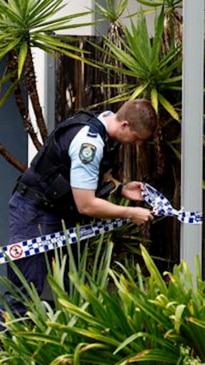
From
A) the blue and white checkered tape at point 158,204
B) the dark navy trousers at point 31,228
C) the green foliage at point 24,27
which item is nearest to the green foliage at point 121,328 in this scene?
the blue and white checkered tape at point 158,204

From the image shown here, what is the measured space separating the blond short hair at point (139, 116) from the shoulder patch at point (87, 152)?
0.89 ft

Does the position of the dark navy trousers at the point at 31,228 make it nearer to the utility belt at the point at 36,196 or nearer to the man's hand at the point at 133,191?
the utility belt at the point at 36,196

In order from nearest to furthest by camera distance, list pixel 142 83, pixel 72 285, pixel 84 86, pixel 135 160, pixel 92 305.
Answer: pixel 92 305 → pixel 72 285 → pixel 142 83 → pixel 135 160 → pixel 84 86

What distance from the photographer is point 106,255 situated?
448 cm

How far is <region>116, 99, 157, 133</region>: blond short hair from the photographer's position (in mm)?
5340

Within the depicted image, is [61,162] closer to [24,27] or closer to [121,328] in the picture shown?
[24,27]

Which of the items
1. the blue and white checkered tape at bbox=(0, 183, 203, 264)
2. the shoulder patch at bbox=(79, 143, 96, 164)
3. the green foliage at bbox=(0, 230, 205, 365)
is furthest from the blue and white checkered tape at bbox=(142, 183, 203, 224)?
the green foliage at bbox=(0, 230, 205, 365)

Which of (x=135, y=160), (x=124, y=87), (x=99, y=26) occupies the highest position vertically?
(x=99, y=26)

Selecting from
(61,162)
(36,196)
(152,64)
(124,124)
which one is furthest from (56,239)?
(152,64)

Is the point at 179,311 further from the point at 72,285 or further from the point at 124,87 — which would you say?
the point at 124,87

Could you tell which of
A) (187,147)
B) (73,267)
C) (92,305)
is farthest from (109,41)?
(92,305)

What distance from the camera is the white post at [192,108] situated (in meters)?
4.54

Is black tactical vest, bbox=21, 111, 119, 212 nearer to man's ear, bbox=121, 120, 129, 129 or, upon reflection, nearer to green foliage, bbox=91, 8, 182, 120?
man's ear, bbox=121, 120, 129, 129

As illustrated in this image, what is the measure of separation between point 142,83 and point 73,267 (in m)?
2.19
